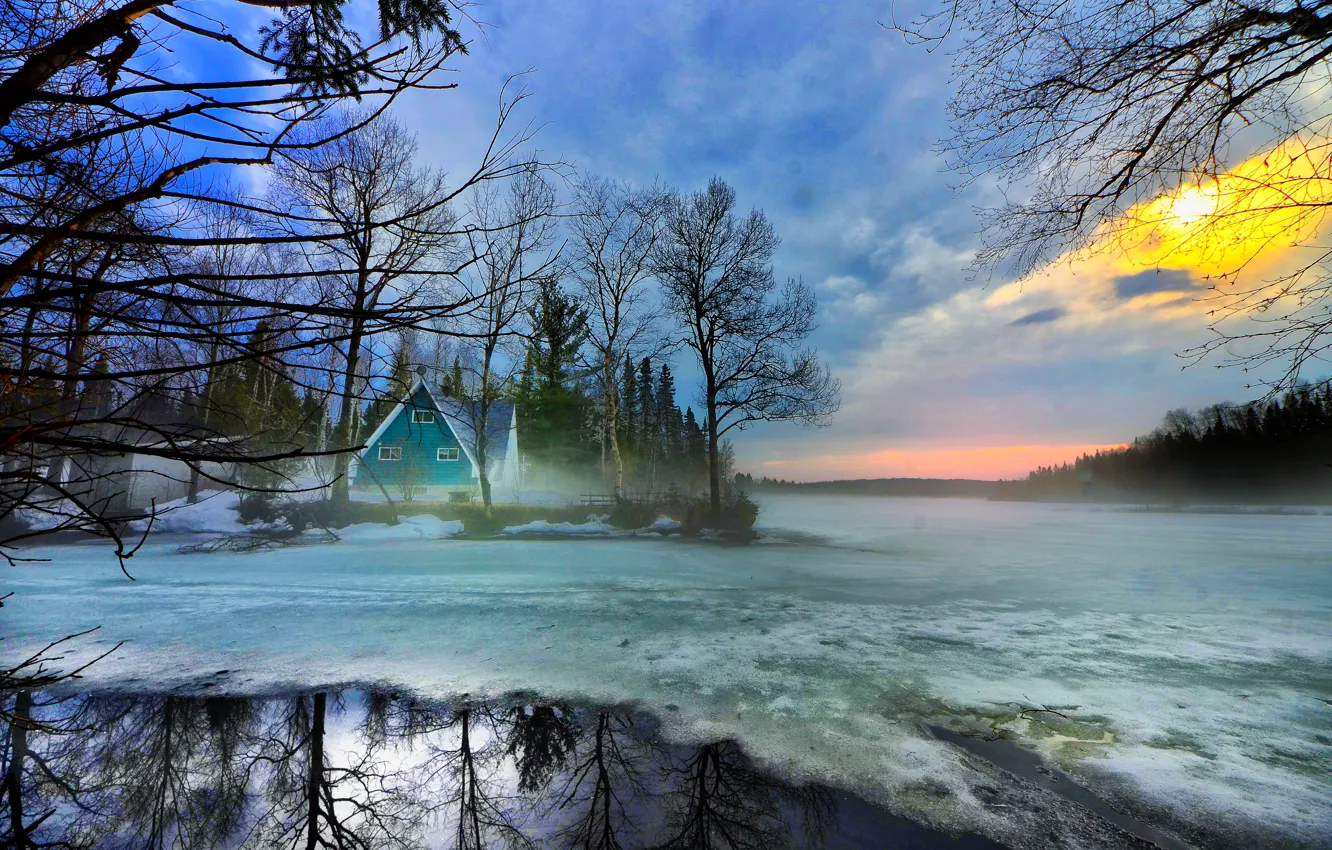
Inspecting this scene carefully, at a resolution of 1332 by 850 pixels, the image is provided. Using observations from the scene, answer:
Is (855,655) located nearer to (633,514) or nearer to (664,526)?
(664,526)

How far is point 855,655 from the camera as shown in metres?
5.23

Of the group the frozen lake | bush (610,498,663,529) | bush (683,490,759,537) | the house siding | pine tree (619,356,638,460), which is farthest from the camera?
pine tree (619,356,638,460)

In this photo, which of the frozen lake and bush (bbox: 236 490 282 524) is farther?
bush (bbox: 236 490 282 524)

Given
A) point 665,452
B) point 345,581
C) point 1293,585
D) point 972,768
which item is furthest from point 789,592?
point 665,452

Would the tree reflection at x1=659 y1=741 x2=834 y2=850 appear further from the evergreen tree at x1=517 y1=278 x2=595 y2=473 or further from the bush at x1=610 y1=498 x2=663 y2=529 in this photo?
the evergreen tree at x1=517 y1=278 x2=595 y2=473

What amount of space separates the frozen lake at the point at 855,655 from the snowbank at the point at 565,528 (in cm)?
661

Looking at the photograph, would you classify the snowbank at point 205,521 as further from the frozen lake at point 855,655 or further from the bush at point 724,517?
the bush at point 724,517

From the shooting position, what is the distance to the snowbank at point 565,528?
691 inches

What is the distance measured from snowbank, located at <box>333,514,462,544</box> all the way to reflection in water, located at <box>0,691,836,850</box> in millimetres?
→ 11868

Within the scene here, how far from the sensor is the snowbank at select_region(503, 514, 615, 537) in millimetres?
17562

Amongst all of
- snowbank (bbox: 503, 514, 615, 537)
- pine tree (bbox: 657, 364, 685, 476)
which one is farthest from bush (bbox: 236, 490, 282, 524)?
pine tree (bbox: 657, 364, 685, 476)

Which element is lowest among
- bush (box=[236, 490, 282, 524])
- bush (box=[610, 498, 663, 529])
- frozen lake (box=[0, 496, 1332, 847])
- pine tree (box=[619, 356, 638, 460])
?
frozen lake (box=[0, 496, 1332, 847])

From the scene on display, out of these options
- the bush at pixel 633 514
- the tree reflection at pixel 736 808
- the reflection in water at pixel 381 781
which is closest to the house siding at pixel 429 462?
the bush at pixel 633 514

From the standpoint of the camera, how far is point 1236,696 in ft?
14.2
